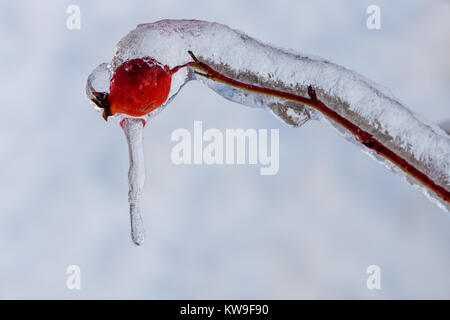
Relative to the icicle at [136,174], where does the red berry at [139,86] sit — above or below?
above

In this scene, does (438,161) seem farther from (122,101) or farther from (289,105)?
(122,101)

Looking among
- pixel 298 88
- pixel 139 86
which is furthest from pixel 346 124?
pixel 139 86

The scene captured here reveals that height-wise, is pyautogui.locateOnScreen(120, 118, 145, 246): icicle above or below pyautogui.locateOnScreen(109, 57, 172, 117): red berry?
below

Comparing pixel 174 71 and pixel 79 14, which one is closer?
pixel 174 71

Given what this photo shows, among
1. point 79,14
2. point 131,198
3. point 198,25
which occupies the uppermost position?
point 79,14

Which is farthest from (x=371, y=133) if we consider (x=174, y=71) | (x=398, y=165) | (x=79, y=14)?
(x=79, y=14)

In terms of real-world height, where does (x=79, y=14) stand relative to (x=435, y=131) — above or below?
above
